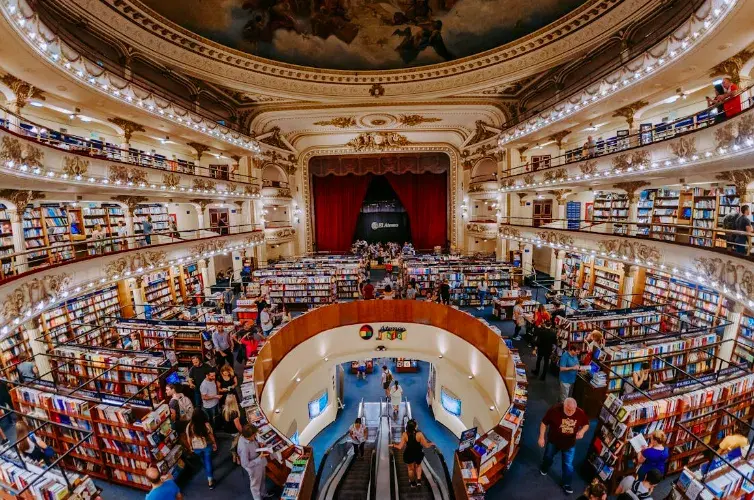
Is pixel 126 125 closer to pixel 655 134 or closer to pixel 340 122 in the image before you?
pixel 340 122

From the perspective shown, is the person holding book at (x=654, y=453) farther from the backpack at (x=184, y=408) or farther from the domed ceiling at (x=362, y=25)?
the domed ceiling at (x=362, y=25)

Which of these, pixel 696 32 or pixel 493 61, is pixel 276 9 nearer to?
pixel 493 61

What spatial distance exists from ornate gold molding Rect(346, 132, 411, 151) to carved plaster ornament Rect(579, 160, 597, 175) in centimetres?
1050

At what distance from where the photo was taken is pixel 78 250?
8.33m

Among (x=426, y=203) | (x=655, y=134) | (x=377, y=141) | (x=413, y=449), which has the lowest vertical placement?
(x=413, y=449)

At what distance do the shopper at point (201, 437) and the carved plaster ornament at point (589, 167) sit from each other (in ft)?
34.0

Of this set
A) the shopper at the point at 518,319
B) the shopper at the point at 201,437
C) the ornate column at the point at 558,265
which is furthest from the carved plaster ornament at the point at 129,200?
the ornate column at the point at 558,265

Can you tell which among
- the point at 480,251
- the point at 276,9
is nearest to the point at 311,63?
the point at 276,9

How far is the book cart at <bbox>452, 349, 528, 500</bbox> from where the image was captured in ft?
12.1

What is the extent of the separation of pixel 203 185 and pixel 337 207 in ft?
31.0

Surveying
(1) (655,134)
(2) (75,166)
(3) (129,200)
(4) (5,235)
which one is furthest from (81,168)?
(1) (655,134)

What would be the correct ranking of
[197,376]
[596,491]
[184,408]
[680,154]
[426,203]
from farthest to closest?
[426,203], [680,154], [197,376], [184,408], [596,491]

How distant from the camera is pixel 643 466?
376cm

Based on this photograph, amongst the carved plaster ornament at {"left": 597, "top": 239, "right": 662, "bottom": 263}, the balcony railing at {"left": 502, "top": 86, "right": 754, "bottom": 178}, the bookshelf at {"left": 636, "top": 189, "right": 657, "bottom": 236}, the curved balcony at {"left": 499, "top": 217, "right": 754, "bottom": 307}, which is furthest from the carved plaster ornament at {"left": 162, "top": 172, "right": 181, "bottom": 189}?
the bookshelf at {"left": 636, "top": 189, "right": 657, "bottom": 236}
